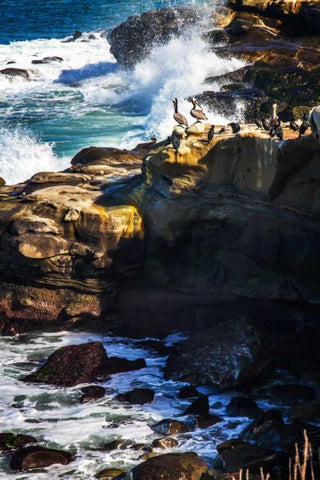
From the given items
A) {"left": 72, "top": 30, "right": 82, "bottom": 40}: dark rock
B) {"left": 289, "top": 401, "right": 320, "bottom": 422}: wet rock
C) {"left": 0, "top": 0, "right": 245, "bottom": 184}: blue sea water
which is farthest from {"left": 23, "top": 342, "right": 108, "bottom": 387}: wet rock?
{"left": 72, "top": 30, "right": 82, "bottom": 40}: dark rock

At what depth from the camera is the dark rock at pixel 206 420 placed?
50.2ft

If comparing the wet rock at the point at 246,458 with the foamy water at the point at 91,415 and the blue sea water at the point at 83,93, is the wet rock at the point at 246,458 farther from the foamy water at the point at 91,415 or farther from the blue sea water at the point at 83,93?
the blue sea water at the point at 83,93

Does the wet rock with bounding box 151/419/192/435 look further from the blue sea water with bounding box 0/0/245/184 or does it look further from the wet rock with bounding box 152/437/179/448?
the blue sea water with bounding box 0/0/245/184

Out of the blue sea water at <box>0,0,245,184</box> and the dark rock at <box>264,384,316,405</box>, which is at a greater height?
the blue sea water at <box>0,0,245,184</box>

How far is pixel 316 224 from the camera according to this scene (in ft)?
58.6

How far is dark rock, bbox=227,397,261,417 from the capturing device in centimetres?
1567

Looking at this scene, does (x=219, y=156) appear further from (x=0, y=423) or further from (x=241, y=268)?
(x=0, y=423)

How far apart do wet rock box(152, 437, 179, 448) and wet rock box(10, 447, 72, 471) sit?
5.08ft

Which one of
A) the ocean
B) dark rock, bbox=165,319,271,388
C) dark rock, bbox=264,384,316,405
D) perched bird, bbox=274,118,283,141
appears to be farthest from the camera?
perched bird, bbox=274,118,283,141

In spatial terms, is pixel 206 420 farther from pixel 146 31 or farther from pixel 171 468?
pixel 146 31

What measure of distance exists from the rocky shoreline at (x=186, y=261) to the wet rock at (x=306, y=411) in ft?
1.97

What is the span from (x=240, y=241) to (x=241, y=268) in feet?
2.27

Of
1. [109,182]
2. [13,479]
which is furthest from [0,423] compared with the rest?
[109,182]

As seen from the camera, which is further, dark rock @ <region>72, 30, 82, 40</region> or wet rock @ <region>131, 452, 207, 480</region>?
dark rock @ <region>72, 30, 82, 40</region>
